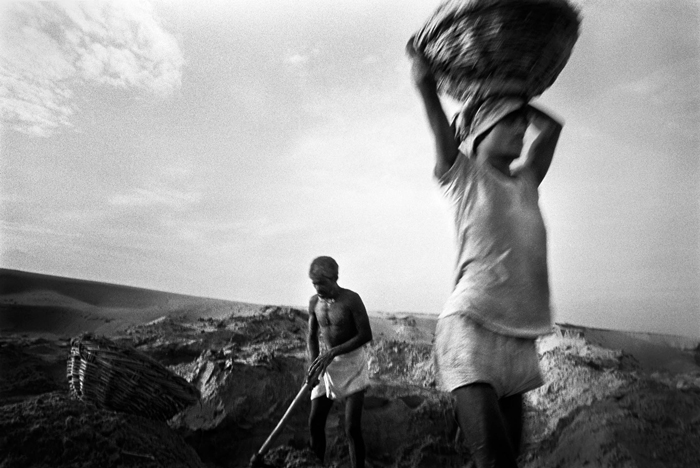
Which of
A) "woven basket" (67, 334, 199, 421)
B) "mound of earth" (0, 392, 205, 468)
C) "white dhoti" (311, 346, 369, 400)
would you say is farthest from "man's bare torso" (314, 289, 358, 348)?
"mound of earth" (0, 392, 205, 468)

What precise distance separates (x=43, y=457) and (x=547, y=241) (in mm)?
2972

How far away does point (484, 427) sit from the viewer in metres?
1.22

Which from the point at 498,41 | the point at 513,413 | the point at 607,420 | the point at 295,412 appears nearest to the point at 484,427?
the point at 513,413

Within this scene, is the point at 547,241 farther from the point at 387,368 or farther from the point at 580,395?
the point at 387,368

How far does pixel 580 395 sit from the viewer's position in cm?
639

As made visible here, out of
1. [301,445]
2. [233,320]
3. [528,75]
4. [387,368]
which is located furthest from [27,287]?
[528,75]

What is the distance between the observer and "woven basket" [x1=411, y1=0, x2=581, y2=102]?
166 cm

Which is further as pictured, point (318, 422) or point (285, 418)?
point (318, 422)

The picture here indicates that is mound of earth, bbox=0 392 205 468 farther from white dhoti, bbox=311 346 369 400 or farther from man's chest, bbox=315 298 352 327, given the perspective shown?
man's chest, bbox=315 298 352 327

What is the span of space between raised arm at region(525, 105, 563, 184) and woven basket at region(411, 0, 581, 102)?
77 millimetres

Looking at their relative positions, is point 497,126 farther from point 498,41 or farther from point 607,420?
point 607,420

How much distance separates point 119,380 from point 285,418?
49.5 inches

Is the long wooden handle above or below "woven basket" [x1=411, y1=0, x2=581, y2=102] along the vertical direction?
below

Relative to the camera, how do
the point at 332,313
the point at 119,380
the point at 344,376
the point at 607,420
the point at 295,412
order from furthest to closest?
the point at 295,412, the point at 607,420, the point at 332,313, the point at 344,376, the point at 119,380
